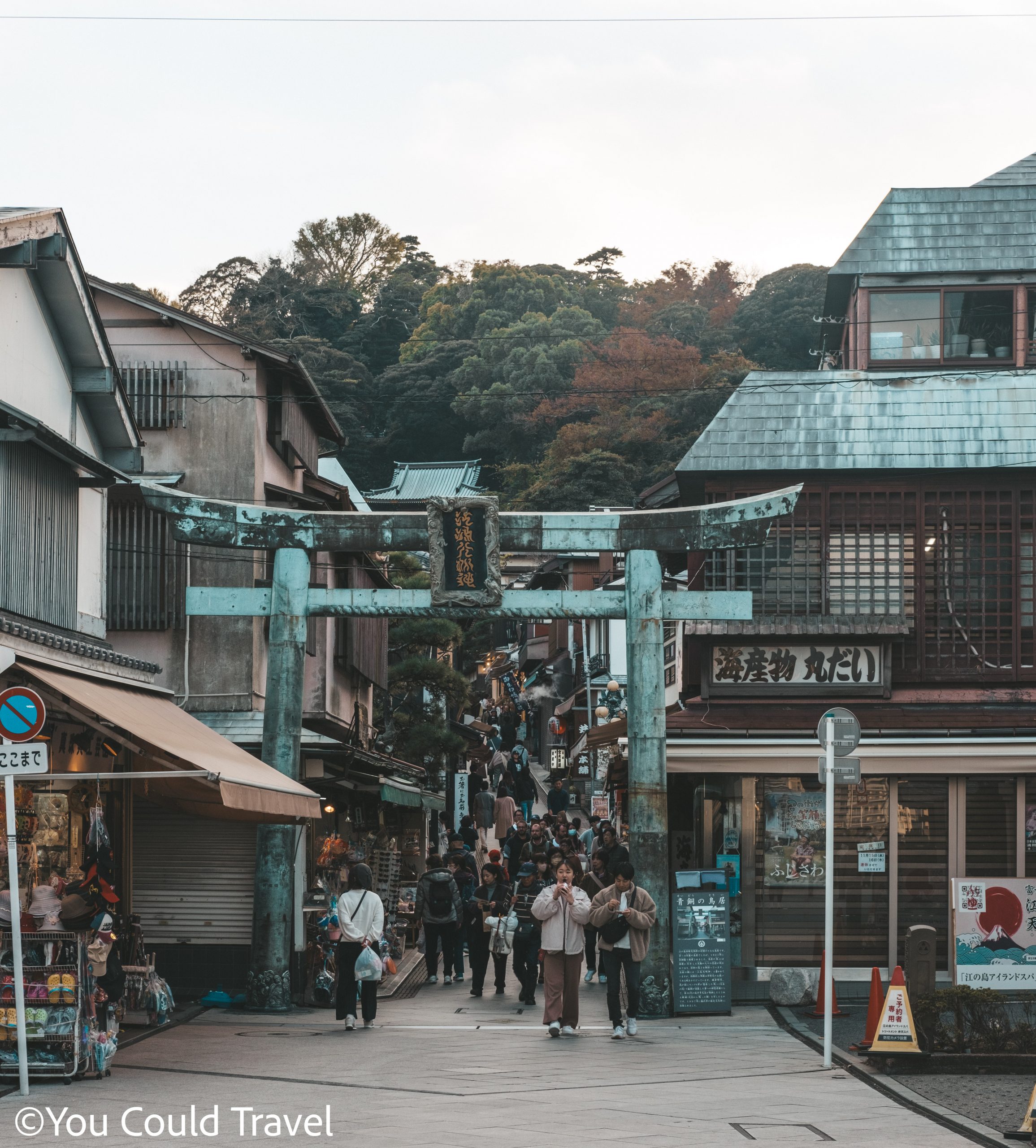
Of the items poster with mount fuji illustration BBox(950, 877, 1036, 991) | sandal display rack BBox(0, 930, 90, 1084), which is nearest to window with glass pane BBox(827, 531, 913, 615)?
poster with mount fuji illustration BBox(950, 877, 1036, 991)

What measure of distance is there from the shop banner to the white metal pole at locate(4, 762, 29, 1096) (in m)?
10.7

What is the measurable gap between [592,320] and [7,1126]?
65446mm

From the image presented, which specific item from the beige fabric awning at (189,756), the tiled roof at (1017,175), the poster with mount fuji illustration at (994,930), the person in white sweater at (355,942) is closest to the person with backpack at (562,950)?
the person in white sweater at (355,942)

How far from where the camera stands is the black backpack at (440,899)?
19203 millimetres

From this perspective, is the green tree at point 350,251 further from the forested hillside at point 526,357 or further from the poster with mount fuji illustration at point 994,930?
the poster with mount fuji illustration at point 994,930

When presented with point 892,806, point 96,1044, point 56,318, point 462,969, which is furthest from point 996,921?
point 56,318

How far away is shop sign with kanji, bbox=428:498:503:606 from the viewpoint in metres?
17.5

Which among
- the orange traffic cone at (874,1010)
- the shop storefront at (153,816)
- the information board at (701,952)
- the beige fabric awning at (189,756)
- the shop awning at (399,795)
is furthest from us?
the shop awning at (399,795)

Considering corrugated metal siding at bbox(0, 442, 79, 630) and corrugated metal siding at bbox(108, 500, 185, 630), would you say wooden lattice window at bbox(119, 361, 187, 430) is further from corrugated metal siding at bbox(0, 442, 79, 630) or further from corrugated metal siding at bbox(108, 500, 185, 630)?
corrugated metal siding at bbox(0, 442, 79, 630)

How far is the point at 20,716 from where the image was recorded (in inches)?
403

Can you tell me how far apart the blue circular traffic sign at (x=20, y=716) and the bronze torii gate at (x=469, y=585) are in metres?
6.87

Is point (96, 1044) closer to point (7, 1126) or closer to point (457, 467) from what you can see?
point (7, 1126)

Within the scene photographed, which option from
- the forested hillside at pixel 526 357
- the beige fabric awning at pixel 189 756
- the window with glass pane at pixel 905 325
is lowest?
the beige fabric awning at pixel 189 756

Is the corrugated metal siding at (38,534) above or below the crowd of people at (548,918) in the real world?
above
